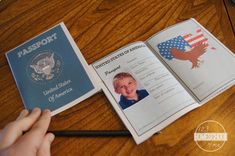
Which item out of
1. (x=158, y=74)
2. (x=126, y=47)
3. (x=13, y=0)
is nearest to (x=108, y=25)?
(x=126, y=47)

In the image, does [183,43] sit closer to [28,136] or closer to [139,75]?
[139,75]

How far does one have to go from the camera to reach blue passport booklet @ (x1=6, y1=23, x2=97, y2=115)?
0.82 m

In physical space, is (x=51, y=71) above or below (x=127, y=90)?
above

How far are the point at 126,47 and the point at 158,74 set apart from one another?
0.41 ft

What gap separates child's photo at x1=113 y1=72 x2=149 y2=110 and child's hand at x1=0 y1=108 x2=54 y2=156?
0.18 metres

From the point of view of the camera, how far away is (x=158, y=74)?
0.81 metres

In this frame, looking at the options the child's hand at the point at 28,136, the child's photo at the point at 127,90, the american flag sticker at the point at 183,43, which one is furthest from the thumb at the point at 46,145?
the american flag sticker at the point at 183,43

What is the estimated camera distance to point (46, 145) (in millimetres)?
723

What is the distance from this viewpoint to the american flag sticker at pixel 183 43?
84 centimetres

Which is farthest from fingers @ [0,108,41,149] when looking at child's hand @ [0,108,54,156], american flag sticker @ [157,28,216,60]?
american flag sticker @ [157,28,216,60]

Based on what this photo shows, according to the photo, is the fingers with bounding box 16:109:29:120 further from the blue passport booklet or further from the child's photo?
the child's photo

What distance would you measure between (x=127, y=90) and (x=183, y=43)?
20cm

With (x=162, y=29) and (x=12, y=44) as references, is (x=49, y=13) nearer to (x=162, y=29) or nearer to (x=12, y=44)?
(x=12, y=44)

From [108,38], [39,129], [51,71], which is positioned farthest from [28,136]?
[108,38]
